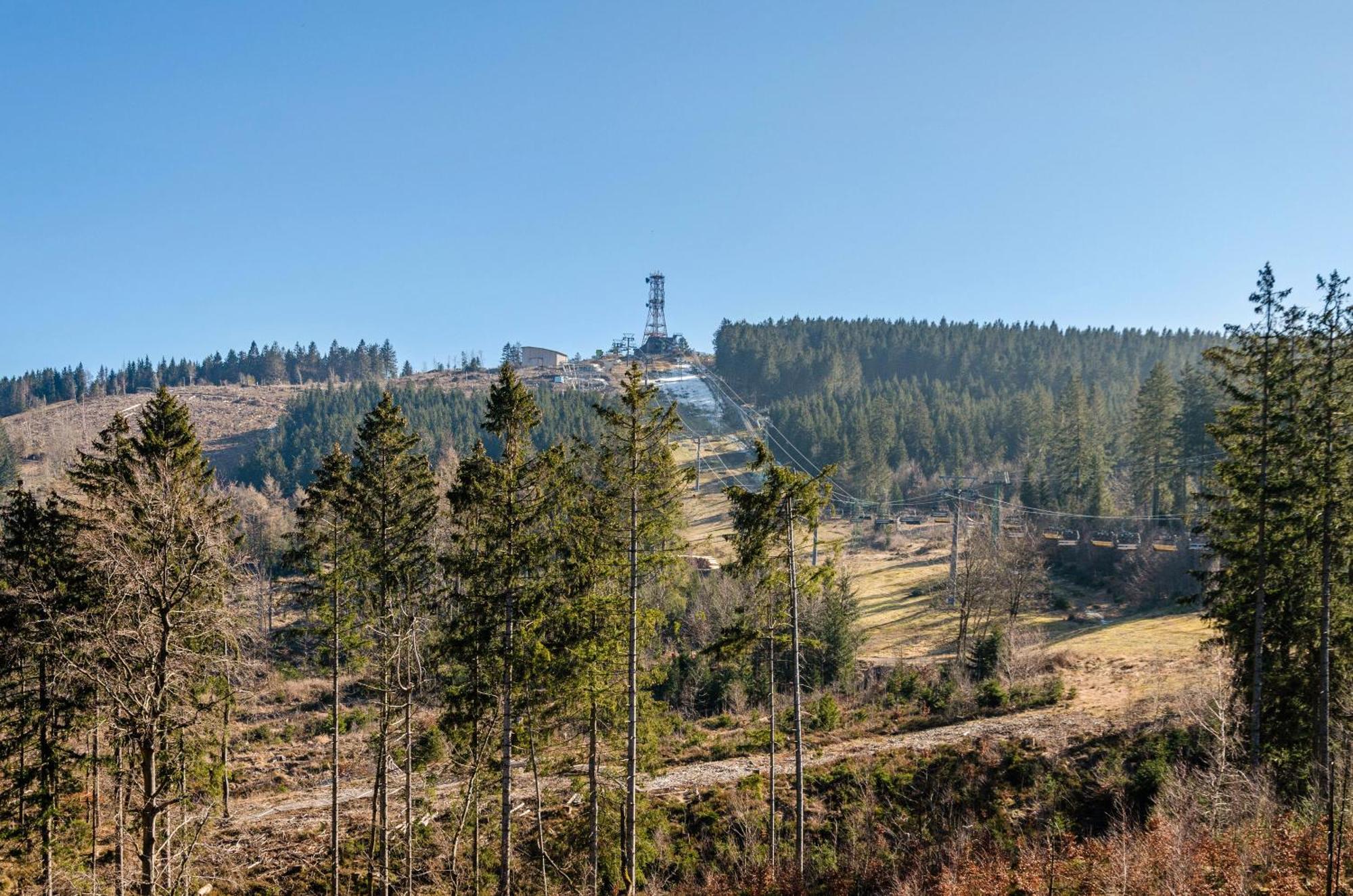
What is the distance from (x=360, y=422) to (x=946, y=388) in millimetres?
93798

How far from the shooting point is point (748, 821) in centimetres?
2547

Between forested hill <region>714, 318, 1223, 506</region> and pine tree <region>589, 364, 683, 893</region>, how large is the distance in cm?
5693

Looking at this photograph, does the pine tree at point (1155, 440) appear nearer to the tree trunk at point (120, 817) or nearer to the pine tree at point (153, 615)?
the pine tree at point (153, 615)

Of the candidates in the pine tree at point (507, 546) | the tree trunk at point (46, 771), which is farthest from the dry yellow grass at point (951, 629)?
the tree trunk at point (46, 771)

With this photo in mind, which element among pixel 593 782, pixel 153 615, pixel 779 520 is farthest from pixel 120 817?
pixel 779 520

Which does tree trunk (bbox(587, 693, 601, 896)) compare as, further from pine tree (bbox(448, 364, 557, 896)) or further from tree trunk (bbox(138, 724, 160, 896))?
tree trunk (bbox(138, 724, 160, 896))

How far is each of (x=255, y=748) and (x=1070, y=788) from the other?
124ft

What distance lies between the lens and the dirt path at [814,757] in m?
29.5

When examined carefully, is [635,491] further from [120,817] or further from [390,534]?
[120,817]

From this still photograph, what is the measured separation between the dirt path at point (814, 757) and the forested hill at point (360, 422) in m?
69.3

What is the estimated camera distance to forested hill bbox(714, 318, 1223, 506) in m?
86.1

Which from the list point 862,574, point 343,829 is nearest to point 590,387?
point 862,574

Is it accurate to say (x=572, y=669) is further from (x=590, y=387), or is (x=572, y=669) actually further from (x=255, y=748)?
(x=590, y=387)

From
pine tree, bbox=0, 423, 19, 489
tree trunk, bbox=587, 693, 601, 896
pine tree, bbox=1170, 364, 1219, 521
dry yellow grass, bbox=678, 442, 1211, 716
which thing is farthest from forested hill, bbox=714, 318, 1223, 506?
pine tree, bbox=0, 423, 19, 489
